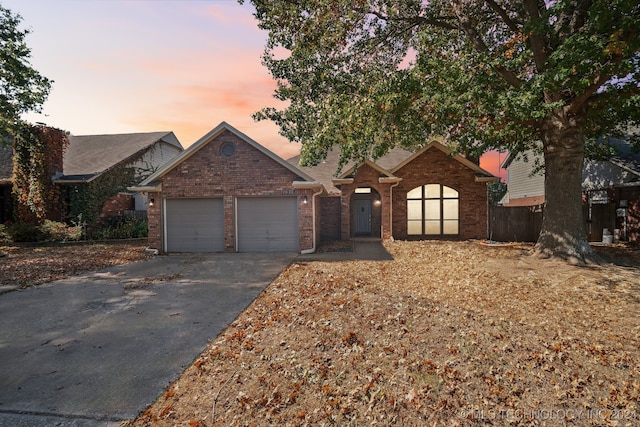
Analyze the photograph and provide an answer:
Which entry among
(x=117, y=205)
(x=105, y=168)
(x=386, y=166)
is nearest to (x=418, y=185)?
(x=386, y=166)

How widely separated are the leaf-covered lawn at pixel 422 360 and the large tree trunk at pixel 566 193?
2232 millimetres

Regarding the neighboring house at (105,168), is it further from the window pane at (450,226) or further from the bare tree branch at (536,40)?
the bare tree branch at (536,40)

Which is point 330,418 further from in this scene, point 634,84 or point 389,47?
point 389,47

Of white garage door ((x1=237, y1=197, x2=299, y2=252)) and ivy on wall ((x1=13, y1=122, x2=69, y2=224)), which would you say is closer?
white garage door ((x1=237, y1=197, x2=299, y2=252))

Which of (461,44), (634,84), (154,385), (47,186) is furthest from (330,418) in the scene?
(47,186)

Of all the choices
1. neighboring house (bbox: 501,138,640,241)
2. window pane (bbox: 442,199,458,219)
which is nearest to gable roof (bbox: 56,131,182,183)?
window pane (bbox: 442,199,458,219)

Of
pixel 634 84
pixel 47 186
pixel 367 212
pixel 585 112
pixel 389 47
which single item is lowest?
pixel 367 212

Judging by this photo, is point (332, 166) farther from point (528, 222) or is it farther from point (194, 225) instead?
point (528, 222)

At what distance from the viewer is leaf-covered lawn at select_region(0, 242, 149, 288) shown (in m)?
9.44

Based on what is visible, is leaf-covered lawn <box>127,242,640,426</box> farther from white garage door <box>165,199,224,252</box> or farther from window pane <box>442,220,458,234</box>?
window pane <box>442,220,458,234</box>

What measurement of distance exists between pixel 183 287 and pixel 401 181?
1277cm

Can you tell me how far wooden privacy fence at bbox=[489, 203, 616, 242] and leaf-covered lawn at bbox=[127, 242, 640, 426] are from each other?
29.9ft

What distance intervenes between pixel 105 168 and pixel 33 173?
3316 millimetres

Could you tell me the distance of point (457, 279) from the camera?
844 centimetres
